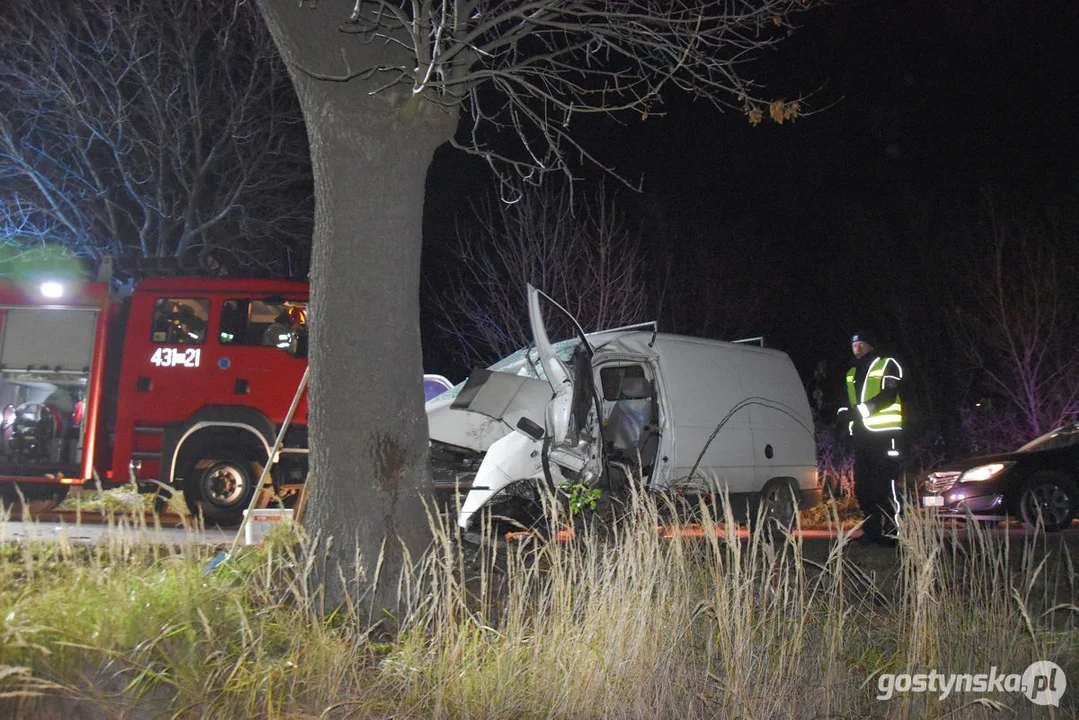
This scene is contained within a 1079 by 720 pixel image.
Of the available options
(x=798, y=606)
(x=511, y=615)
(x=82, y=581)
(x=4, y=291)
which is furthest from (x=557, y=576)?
(x=4, y=291)

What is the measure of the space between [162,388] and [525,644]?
25.9ft

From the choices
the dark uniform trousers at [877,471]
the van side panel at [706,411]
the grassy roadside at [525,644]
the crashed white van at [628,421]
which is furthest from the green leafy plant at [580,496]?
the dark uniform trousers at [877,471]

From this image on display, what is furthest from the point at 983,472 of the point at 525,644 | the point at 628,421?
the point at 525,644

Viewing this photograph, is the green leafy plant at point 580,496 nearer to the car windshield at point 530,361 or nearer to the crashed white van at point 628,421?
the crashed white van at point 628,421

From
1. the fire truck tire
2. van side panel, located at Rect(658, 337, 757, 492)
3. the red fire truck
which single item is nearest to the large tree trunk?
van side panel, located at Rect(658, 337, 757, 492)

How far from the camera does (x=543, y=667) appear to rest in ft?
11.9

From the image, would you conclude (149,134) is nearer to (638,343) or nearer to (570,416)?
(638,343)

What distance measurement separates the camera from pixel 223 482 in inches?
409

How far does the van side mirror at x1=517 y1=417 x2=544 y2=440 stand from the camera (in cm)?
704

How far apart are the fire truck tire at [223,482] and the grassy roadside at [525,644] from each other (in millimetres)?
6052

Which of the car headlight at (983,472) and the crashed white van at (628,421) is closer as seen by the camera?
the crashed white van at (628,421)

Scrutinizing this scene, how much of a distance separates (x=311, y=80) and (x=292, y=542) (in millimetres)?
2453

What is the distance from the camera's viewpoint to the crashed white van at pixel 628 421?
7.12 meters

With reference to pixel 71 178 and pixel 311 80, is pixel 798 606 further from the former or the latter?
pixel 71 178
